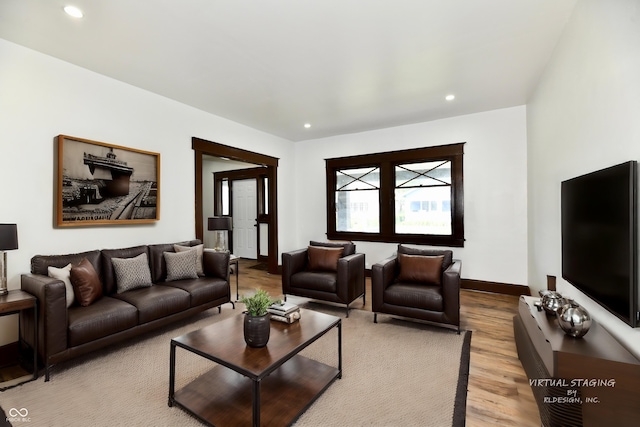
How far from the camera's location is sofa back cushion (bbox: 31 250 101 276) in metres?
2.67

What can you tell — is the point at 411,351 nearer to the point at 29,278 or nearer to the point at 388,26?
the point at 388,26

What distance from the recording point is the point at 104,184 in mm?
3312

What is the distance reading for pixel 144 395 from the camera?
6.87ft

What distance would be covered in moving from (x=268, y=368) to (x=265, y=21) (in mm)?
2530

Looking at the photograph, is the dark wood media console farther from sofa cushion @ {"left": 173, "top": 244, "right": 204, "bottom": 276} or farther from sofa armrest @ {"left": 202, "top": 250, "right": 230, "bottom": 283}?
sofa cushion @ {"left": 173, "top": 244, "right": 204, "bottom": 276}

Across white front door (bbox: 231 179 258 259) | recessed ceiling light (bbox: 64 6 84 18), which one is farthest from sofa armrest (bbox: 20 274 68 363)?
white front door (bbox: 231 179 258 259)

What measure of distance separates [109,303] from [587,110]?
13.6ft

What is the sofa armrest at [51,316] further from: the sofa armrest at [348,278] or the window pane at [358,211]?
the window pane at [358,211]

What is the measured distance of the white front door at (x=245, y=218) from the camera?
7.51 metres

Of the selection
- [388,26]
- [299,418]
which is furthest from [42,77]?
[299,418]

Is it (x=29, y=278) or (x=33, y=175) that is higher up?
(x=33, y=175)

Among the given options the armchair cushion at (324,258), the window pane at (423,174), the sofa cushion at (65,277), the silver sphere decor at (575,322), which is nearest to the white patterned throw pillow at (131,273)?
the sofa cushion at (65,277)

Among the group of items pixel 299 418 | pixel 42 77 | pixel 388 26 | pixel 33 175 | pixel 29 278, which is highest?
pixel 388 26
